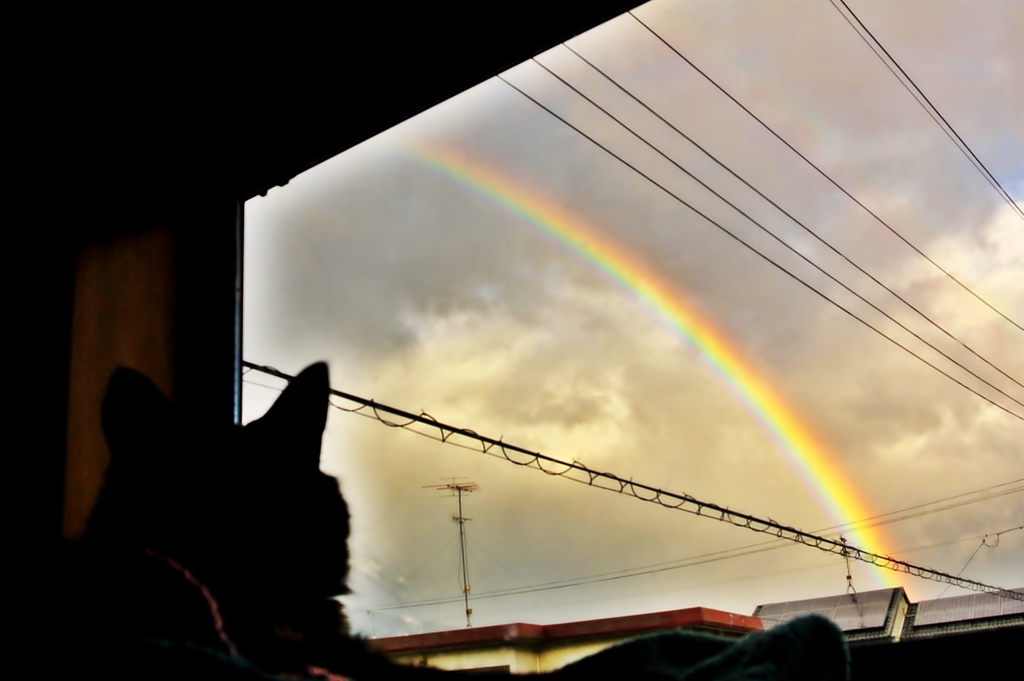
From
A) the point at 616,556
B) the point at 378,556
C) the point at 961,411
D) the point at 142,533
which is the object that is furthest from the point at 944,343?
the point at 142,533

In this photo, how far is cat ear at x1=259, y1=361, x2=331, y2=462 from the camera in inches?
30.3

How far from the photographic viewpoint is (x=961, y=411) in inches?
67.9

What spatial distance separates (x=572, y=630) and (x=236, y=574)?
974mm

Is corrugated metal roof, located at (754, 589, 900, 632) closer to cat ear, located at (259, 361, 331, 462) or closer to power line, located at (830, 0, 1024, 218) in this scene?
cat ear, located at (259, 361, 331, 462)

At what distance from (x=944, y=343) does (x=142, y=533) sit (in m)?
1.72

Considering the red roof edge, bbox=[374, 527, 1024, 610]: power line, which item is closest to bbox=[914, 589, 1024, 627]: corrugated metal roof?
the red roof edge

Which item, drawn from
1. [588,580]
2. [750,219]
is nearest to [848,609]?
[588,580]

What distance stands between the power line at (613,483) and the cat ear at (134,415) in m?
0.89

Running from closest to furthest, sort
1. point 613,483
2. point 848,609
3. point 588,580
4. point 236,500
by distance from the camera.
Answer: point 236,500, point 848,609, point 588,580, point 613,483

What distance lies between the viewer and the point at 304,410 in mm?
794

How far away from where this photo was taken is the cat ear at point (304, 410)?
30.3 inches

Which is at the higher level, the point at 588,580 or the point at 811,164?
the point at 811,164

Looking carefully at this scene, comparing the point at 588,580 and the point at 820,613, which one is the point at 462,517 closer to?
the point at 588,580

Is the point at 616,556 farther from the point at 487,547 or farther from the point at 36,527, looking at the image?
the point at 36,527
